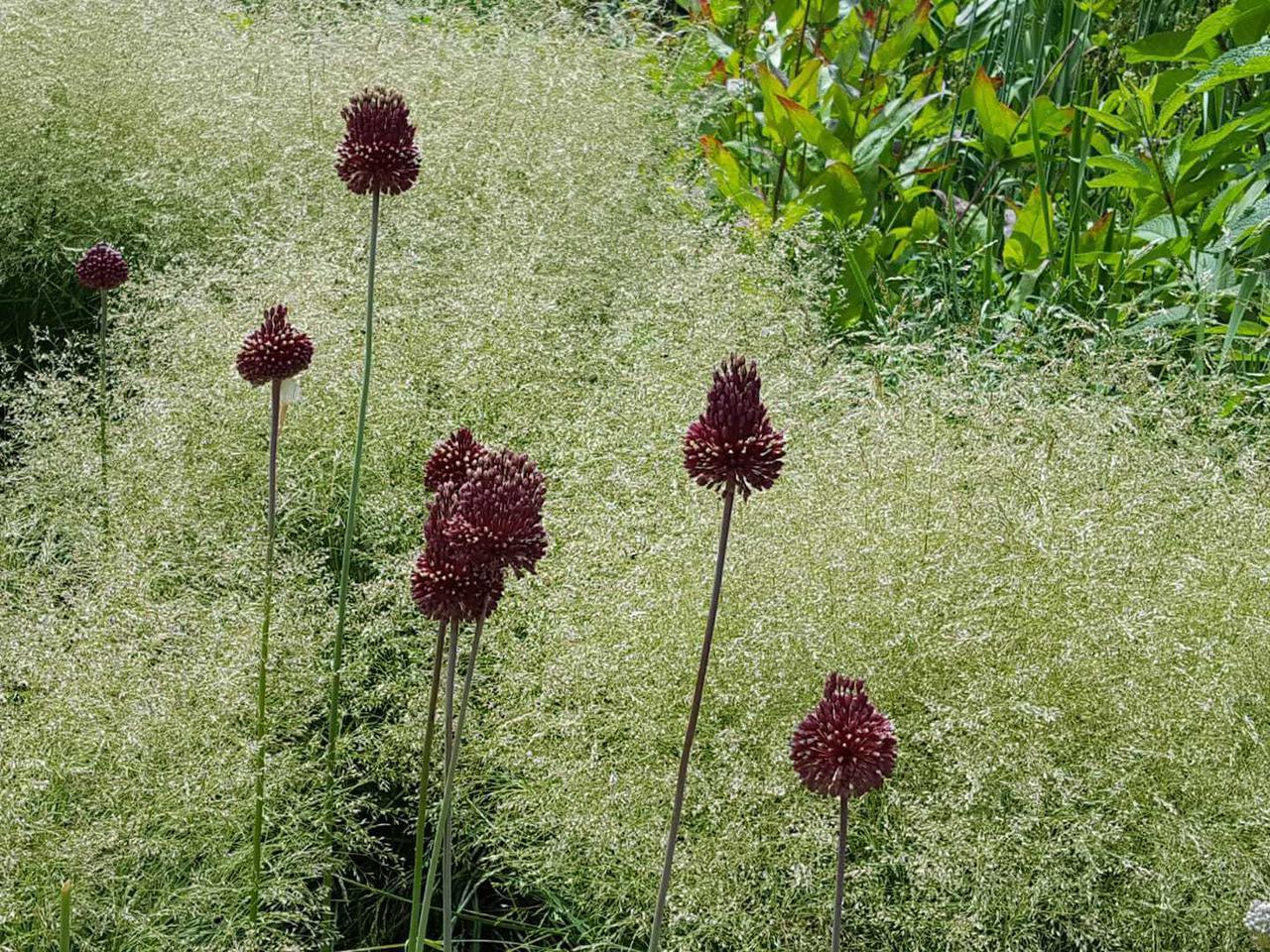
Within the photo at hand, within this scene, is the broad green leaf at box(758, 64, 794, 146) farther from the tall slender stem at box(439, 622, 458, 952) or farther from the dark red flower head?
the tall slender stem at box(439, 622, 458, 952)

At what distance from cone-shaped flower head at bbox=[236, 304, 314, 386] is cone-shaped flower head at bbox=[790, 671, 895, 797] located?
2.25 feet

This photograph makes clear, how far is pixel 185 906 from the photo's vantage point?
1.63m

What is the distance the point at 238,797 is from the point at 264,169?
76.7 inches

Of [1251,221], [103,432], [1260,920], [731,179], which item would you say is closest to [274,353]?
[103,432]

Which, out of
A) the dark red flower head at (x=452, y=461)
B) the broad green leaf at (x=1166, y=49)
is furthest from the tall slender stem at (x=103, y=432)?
the broad green leaf at (x=1166, y=49)

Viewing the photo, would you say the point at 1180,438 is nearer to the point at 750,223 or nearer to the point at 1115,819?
the point at 1115,819

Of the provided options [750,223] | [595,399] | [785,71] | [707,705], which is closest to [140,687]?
[707,705]

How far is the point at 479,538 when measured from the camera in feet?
3.38

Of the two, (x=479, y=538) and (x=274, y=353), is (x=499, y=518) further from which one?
(x=274, y=353)

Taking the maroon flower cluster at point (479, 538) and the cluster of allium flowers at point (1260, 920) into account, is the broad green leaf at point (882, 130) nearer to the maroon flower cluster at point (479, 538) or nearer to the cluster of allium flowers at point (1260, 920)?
the cluster of allium flowers at point (1260, 920)

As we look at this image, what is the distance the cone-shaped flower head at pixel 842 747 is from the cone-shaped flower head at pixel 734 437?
17 centimetres

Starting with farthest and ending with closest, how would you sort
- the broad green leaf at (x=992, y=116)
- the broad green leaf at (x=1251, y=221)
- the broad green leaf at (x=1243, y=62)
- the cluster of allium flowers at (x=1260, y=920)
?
the broad green leaf at (x=992, y=116) → the broad green leaf at (x=1243, y=62) → the broad green leaf at (x=1251, y=221) → the cluster of allium flowers at (x=1260, y=920)

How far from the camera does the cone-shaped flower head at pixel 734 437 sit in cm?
105

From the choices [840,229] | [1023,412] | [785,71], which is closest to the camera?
[1023,412]
